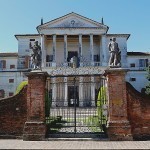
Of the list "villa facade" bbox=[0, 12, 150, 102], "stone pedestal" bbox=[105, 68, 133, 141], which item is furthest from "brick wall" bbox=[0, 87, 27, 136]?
"villa facade" bbox=[0, 12, 150, 102]

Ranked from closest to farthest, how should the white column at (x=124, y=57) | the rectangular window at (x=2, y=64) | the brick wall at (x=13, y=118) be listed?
the brick wall at (x=13, y=118) < the rectangular window at (x=2, y=64) < the white column at (x=124, y=57)

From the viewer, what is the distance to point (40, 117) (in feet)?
43.0

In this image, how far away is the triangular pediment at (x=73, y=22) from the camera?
4675 cm

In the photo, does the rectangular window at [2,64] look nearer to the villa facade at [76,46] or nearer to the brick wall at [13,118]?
the villa facade at [76,46]

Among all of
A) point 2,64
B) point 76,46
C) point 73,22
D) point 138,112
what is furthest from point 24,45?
point 138,112

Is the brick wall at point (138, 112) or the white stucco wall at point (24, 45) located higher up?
the white stucco wall at point (24, 45)

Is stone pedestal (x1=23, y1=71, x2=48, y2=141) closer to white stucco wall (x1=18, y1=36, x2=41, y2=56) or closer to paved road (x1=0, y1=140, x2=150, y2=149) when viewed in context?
paved road (x1=0, y1=140, x2=150, y2=149)

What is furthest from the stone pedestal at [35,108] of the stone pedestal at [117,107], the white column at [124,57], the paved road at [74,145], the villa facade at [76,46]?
the white column at [124,57]

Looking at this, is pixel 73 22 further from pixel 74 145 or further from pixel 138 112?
pixel 74 145

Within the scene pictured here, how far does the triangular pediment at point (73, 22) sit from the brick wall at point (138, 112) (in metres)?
34.7

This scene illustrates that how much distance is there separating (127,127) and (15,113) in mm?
5126

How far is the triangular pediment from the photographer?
153 ft

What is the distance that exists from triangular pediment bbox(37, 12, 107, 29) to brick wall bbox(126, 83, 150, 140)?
114 ft

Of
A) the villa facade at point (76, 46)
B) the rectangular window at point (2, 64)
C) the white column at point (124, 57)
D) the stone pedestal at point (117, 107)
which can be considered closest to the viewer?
the stone pedestal at point (117, 107)
